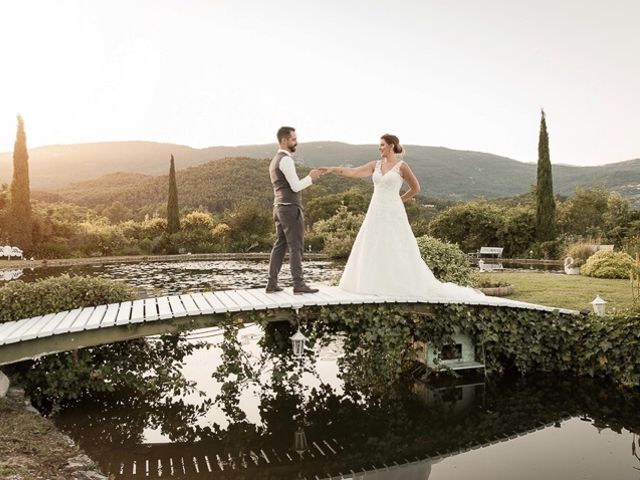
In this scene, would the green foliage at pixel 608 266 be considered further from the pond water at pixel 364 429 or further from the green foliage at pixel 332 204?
the green foliage at pixel 332 204

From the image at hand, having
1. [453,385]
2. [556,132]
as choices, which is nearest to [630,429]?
[453,385]

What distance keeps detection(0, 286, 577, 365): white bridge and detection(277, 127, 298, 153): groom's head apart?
76.0 inches

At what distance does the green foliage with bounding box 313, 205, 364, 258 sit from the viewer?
27.0 meters

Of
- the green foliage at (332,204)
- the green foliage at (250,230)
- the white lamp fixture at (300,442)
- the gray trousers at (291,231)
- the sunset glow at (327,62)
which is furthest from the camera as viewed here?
the green foliage at (332,204)

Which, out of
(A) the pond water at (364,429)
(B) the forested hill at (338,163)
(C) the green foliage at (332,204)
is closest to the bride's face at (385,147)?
(A) the pond water at (364,429)

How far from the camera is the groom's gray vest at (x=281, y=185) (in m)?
6.75

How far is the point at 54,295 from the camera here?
6844 mm

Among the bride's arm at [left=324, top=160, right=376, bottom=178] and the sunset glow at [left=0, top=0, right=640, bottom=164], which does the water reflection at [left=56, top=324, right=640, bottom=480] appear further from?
the sunset glow at [left=0, top=0, right=640, bottom=164]

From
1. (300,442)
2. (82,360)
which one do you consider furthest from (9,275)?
(300,442)

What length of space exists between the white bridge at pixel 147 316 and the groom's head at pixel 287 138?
6.34 feet

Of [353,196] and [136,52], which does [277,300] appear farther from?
[353,196]

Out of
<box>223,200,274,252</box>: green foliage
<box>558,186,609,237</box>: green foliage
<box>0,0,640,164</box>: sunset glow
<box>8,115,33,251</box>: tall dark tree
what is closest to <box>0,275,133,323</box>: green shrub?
<box>0,0,640,164</box>: sunset glow

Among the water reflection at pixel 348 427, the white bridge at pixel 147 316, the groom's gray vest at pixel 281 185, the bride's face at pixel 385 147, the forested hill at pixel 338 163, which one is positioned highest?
the forested hill at pixel 338 163

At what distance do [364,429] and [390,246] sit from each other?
2.45 metres
